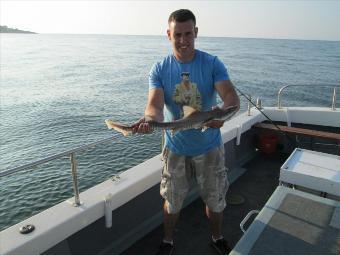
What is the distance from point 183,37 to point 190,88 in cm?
55

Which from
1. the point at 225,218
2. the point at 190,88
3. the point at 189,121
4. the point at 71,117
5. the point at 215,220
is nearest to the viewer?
the point at 189,121

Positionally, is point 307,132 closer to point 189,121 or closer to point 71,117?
point 189,121

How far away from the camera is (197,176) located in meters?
4.05

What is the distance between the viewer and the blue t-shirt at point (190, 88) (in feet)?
12.3

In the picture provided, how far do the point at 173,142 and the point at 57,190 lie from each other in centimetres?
1003

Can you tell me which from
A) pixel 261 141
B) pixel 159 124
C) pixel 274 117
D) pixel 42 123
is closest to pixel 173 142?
pixel 159 124

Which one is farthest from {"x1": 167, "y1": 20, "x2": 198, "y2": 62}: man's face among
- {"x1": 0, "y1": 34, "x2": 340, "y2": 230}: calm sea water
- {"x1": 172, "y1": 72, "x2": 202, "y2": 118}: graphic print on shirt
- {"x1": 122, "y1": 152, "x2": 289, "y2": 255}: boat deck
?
{"x1": 122, "y1": 152, "x2": 289, "y2": 255}: boat deck

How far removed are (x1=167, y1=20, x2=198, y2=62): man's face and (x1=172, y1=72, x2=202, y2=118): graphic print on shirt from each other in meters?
0.23

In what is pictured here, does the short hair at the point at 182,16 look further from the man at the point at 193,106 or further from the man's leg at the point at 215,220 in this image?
the man's leg at the point at 215,220

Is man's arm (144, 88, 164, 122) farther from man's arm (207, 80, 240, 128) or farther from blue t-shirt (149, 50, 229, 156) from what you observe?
man's arm (207, 80, 240, 128)

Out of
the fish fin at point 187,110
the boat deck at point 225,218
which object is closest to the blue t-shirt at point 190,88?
the fish fin at point 187,110

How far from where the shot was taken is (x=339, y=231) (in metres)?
3.46

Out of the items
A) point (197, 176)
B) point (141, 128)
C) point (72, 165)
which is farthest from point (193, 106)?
point (72, 165)

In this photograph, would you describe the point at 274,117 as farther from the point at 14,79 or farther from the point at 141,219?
the point at 14,79
